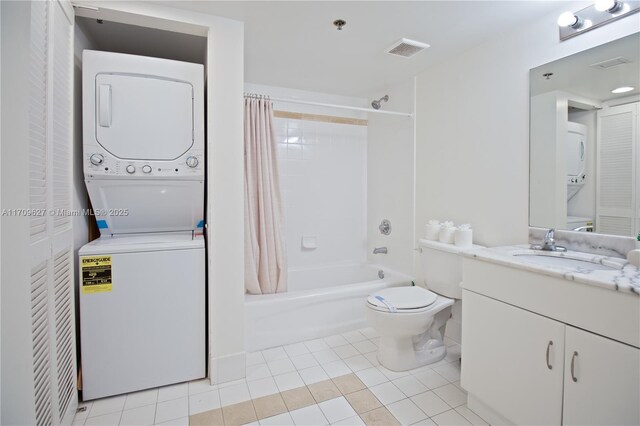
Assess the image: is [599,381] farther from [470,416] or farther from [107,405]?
[107,405]

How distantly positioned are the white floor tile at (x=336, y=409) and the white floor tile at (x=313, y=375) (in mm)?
210

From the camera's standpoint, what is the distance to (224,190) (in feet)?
6.19

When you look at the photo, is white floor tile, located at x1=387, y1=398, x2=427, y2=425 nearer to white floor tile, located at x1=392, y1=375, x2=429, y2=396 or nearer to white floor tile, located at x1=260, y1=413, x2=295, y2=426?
white floor tile, located at x1=392, y1=375, x2=429, y2=396

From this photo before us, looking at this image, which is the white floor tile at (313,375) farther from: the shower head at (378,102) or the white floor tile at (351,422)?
the shower head at (378,102)

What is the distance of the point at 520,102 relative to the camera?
6.36ft

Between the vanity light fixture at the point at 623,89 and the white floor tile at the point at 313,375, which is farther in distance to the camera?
the white floor tile at the point at 313,375

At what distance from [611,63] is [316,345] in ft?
7.87

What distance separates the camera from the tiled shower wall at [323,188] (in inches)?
125

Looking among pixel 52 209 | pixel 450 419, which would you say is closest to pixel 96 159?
pixel 52 209

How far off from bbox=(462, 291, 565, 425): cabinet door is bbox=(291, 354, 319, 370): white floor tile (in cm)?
93

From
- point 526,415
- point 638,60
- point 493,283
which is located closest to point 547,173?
point 638,60

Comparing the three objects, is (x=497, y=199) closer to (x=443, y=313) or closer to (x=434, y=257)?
(x=434, y=257)

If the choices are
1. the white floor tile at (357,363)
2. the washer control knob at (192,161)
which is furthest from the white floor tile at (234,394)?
the washer control knob at (192,161)

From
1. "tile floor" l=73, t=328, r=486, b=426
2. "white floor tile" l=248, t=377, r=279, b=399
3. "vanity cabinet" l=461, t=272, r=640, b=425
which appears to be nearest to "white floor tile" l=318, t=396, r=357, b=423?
"tile floor" l=73, t=328, r=486, b=426
